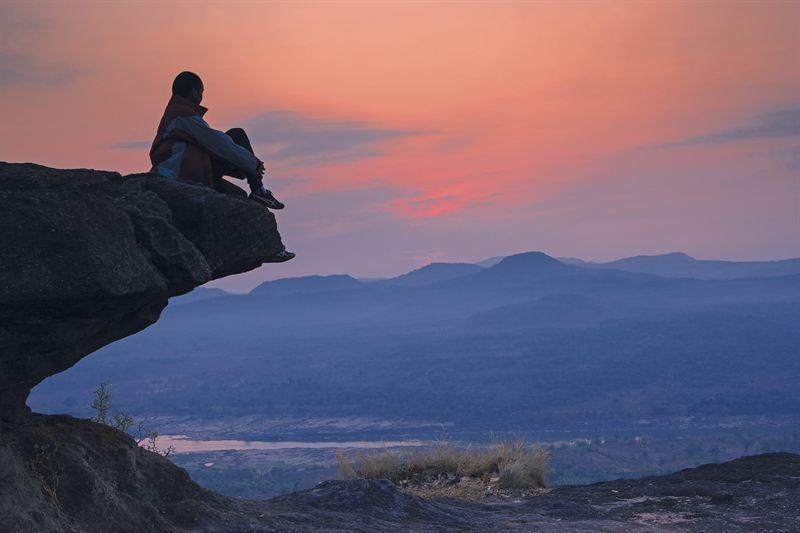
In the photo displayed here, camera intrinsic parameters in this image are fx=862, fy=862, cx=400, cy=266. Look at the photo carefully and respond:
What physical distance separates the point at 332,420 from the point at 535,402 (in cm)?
3935

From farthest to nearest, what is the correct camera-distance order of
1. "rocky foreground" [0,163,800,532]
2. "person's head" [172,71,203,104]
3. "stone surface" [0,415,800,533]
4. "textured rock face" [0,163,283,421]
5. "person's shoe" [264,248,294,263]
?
1. "person's shoe" [264,248,294,263]
2. "person's head" [172,71,203,104]
3. "stone surface" [0,415,800,533]
4. "rocky foreground" [0,163,800,532]
5. "textured rock face" [0,163,283,421]

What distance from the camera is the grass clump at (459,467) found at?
15.5 m

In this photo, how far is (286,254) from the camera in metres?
10.5

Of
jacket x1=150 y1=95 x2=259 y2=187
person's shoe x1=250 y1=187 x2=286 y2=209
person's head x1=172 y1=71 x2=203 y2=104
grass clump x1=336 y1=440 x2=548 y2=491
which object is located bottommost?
grass clump x1=336 y1=440 x2=548 y2=491

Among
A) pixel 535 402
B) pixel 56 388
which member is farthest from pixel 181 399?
pixel 535 402

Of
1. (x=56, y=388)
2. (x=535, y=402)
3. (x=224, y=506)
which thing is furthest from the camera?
(x=56, y=388)

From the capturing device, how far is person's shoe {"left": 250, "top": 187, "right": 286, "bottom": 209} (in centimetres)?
1044

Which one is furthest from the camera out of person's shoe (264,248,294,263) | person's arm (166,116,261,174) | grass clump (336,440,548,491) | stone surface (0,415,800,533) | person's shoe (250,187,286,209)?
grass clump (336,440,548,491)

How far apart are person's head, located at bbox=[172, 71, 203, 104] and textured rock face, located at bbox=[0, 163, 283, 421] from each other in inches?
48.7

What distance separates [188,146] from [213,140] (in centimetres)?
30

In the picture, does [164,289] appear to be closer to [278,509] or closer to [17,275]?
[17,275]

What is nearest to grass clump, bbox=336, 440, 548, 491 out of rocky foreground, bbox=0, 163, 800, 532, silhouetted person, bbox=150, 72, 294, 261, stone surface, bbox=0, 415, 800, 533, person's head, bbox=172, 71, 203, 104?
stone surface, bbox=0, 415, 800, 533

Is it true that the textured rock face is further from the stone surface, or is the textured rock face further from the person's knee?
the person's knee

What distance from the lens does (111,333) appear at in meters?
9.02
